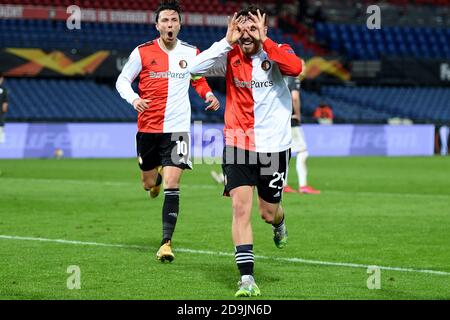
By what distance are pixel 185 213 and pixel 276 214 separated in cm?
513

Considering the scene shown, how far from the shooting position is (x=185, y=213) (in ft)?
47.0

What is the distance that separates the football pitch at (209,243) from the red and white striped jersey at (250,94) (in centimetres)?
117

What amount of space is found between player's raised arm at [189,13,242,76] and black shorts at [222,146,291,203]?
2.15ft

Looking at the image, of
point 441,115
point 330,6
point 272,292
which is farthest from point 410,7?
point 272,292

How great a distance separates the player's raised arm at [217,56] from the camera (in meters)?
8.03

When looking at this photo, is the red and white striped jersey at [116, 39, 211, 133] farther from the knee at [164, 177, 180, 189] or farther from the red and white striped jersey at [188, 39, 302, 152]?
the red and white striped jersey at [188, 39, 302, 152]

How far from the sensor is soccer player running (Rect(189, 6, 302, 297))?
26.5 feet

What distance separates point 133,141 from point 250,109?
2433 cm

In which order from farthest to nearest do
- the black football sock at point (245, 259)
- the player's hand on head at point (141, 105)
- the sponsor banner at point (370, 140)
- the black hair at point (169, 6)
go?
the sponsor banner at point (370, 140) < the black hair at point (169, 6) < the player's hand on head at point (141, 105) < the black football sock at point (245, 259)

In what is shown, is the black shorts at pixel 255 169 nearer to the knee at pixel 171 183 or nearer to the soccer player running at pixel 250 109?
the soccer player running at pixel 250 109

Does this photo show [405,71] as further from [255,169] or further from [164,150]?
[255,169]

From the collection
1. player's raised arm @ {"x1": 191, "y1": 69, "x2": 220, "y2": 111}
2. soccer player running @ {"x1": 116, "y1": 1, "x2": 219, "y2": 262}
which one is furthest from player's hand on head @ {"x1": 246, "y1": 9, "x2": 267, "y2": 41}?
soccer player running @ {"x1": 116, "y1": 1, "x2": 219, "y2": 262}

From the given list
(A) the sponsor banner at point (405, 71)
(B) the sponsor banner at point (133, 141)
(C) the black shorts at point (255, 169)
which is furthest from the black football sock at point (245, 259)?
(A) the sponsor banner at point (405, 71)
